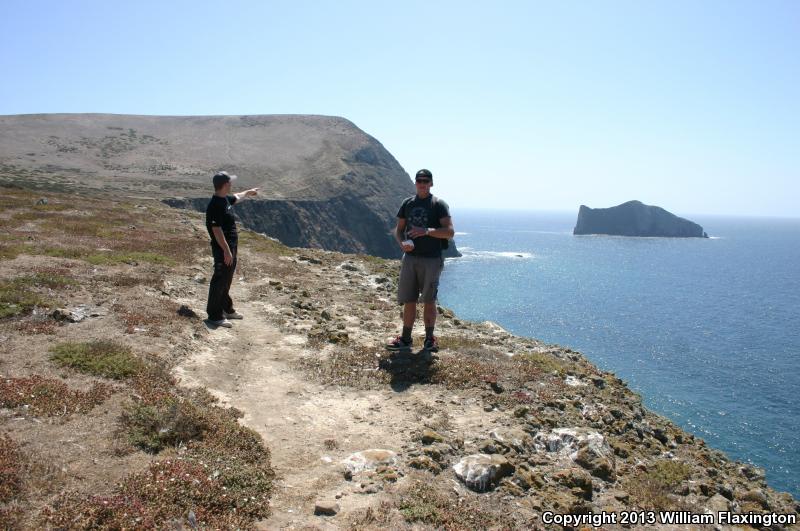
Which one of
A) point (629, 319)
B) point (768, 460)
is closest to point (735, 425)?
point (768, 460)

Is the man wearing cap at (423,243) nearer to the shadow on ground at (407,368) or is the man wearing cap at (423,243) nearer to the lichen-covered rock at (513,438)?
the shadow on ground at (407,368)

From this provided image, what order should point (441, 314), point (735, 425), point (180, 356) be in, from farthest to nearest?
1. point (735, 425)
2. point (441, 314)
3. point (180, 356)

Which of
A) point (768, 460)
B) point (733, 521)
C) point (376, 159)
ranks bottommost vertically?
point (768, 460)

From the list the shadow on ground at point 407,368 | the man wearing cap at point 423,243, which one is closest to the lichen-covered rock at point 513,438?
the shadow on ground at point 407,368

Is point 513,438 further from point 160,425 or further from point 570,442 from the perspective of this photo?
point 160,425

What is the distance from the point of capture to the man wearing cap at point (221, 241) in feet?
40.8

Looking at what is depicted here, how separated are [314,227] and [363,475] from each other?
120619 millimetres

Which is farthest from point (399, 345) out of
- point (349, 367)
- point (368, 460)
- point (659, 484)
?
point (659, 484)

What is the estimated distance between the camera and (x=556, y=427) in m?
8.48

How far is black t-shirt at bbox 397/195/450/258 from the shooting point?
425 inches

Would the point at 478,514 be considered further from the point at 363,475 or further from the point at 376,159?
the point at 376,159

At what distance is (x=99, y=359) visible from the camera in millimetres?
8547

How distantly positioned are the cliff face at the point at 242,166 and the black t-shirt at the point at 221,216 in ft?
268

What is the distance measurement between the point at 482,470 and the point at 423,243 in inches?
221
